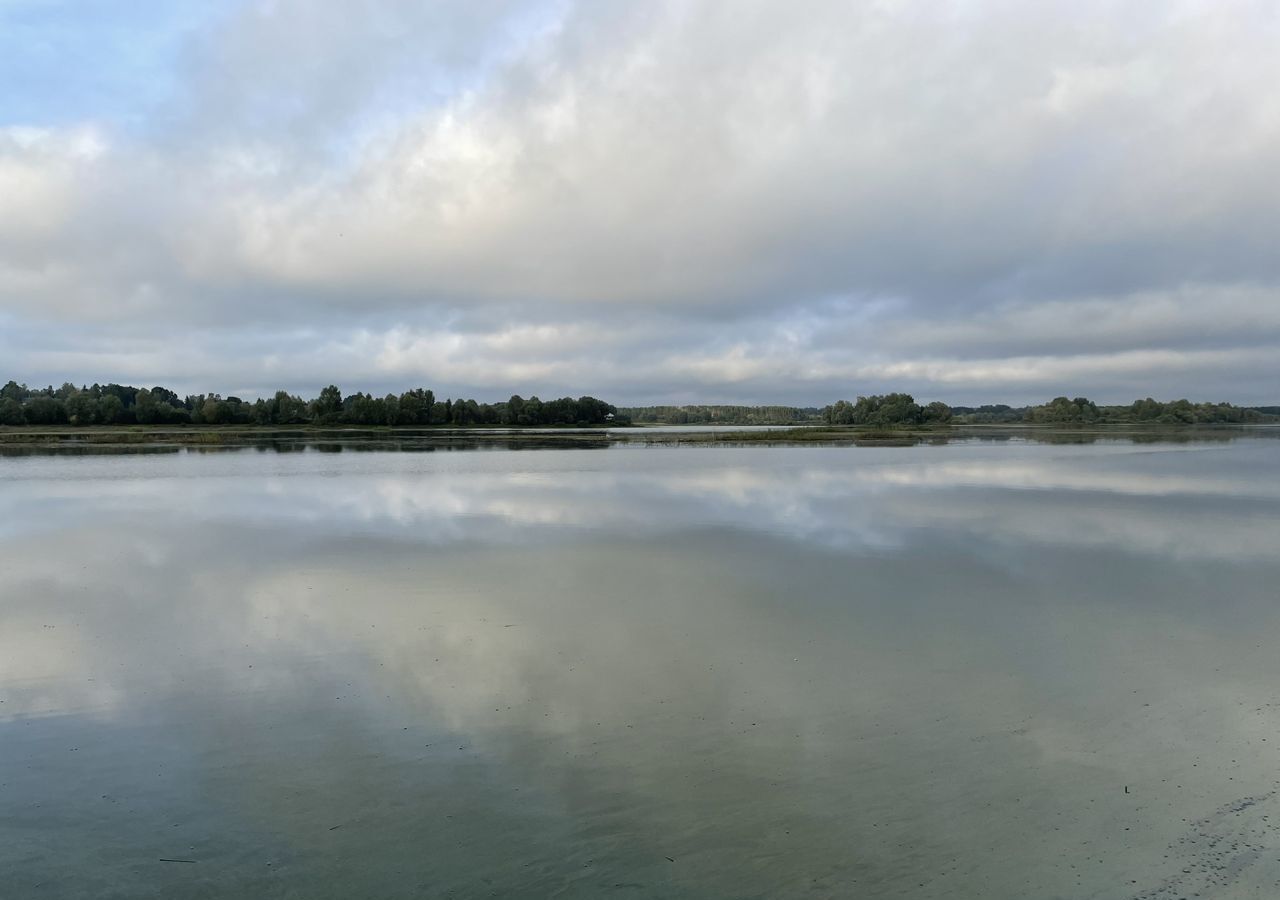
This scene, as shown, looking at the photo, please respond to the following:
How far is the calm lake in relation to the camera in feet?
16.3

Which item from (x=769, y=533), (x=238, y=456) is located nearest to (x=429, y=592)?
(x=769, y=533)

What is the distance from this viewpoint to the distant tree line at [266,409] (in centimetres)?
8950

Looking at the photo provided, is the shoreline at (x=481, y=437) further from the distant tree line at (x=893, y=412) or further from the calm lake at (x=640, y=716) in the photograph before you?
the calm lake at (x=640, y=716)

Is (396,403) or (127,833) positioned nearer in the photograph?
(127,833)

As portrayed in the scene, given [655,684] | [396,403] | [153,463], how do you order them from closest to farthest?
[655,684], [153,463], [396,403]

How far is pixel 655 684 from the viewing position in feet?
Answer: 26.2

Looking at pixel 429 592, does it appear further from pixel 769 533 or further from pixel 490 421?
pixel 490 421

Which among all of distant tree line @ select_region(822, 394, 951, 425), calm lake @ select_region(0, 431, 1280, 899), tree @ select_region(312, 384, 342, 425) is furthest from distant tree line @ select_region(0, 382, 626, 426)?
calm lake @ select_region(0, 431, 1280, 899)

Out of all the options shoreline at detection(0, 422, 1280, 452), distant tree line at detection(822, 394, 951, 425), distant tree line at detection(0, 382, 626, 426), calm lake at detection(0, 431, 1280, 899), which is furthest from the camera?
distant tree line at detection(822, 394, 951, 425)

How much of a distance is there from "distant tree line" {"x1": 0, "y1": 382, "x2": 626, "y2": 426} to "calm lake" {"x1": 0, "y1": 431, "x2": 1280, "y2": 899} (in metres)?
89.9

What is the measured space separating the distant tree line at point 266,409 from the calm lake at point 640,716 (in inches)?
3538

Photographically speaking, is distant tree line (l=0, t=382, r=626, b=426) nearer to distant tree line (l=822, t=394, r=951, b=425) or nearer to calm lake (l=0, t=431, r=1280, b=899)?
distant tree line (l=822, t=394, r=951, b=425)

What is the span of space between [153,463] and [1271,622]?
1716 inches

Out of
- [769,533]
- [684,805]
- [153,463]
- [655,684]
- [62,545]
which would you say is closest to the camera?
[684,805]
